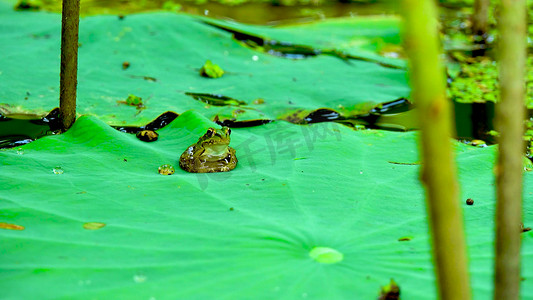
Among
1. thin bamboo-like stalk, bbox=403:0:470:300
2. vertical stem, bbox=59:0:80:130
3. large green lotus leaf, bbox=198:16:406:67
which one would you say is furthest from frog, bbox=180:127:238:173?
large green lotus leaf, bbox=198:16:406:67

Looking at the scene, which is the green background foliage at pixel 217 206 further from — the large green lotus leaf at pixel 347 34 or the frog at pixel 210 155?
the large green lotus leaf at pixel 347 34

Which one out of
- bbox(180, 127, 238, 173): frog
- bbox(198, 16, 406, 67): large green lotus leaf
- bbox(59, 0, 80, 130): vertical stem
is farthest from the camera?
bbox(198, 16, 406, 67): large green lotus leaf

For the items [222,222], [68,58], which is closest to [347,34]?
[68,58]

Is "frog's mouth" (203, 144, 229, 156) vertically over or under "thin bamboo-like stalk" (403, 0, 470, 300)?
under

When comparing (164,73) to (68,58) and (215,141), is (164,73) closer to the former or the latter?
(68,58)

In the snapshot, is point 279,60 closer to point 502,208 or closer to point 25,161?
point 25,161

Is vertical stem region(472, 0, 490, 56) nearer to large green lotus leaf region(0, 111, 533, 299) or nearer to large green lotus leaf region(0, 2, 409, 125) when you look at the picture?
large green lotus leaf region(0, 2, 409, 125)
